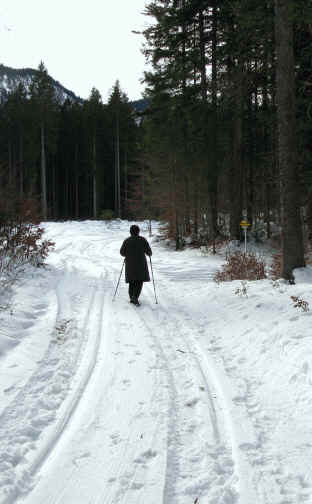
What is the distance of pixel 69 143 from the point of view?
47.1m

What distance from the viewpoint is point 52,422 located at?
3.49 meters

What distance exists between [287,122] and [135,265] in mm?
4833

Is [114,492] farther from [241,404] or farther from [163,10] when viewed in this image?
[163,10]

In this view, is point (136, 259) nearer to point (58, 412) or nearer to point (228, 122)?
point (58, 412)

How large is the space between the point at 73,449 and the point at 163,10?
20.1 m

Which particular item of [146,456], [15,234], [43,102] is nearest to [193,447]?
[146,456]

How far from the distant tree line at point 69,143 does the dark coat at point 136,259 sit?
26.8 metres

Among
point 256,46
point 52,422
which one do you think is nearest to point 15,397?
point 52,422

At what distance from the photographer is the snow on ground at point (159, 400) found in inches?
105

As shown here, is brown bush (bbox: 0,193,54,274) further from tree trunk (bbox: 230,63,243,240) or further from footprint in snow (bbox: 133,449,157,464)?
tree trunk (bbox: 230,63,243,240)

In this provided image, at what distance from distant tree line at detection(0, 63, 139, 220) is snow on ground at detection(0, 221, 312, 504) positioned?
2952cm

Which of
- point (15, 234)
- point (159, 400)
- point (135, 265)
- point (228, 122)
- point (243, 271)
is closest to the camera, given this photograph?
point (159, 400)

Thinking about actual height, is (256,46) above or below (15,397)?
above

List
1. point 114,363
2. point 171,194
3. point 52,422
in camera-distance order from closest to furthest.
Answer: point 52,422 < point 114,363 < point 171,194
